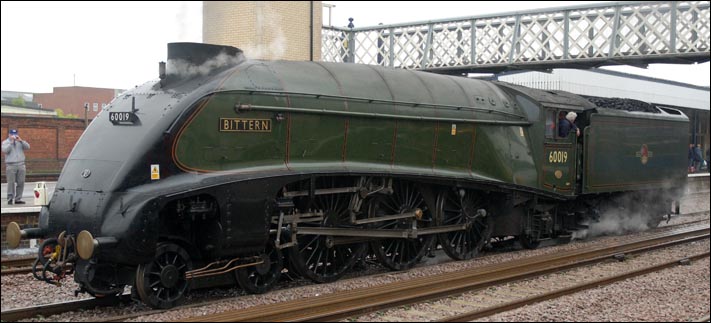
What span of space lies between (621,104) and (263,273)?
10.7 meters

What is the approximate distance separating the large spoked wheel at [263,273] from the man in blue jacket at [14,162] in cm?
869

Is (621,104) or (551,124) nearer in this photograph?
(551,124)

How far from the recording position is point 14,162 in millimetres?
14820

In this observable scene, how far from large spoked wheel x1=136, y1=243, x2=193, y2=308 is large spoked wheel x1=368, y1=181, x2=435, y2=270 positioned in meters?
3.03

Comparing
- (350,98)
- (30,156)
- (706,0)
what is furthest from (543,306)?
(30,156)

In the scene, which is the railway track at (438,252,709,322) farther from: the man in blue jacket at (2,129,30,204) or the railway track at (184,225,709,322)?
the man in blue jacket at (2,129,30,204)

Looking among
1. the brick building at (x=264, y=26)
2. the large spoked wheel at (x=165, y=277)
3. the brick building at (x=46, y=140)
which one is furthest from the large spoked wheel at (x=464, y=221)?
the brick building at (x=46, y=140)

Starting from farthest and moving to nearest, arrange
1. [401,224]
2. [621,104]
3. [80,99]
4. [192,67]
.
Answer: [80,99]
[621,104]
[401,224]
[192,67]

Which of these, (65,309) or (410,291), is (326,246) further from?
(65,309)

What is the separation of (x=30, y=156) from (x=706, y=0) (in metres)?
21.7

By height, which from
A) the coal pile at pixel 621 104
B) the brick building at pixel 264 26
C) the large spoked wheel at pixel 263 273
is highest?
the brick building at pixel 264 26

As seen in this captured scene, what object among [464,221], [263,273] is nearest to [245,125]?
[263,273]

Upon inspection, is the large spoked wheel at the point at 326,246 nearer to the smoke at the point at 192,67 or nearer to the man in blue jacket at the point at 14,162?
the smoke at the point at 192,67

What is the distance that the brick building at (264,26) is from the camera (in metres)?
9.10
